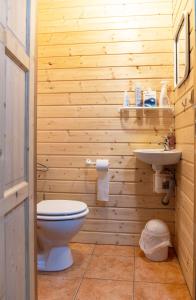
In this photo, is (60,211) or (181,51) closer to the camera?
(60,211)

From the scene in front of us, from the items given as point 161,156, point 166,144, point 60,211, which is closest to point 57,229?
point 60,211

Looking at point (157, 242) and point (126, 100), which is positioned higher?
point (126, 100)

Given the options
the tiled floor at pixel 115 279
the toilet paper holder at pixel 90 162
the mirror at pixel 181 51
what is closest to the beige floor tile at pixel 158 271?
the tiled floor at pixel 115 279

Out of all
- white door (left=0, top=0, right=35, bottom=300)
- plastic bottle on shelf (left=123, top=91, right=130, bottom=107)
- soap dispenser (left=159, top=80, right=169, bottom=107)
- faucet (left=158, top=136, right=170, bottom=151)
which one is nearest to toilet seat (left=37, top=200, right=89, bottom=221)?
white door (left=0, top=0, right=35, bottom=300)

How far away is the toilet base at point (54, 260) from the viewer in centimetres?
209

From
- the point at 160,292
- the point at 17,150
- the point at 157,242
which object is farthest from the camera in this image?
the point at 157,242

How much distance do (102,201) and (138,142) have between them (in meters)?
0.65

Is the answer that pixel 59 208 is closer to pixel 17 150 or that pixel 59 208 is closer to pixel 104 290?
pixel 104 290

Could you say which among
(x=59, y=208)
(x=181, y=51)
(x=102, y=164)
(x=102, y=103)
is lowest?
(x=59, y=208)

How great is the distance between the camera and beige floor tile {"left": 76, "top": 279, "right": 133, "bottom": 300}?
1753 millimetres

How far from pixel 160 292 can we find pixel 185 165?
0.86 m

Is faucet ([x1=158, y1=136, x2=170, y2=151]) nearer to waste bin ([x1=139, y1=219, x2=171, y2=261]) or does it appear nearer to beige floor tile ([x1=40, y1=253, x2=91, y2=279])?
waste bin ([x1=139, y1=219, x2=171, y2=261])

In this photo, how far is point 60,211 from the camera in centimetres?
197

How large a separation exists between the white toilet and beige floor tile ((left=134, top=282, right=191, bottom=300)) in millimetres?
576
